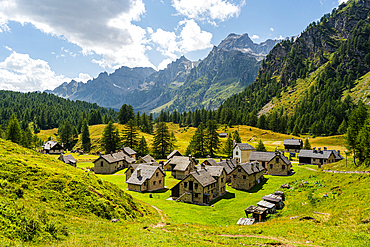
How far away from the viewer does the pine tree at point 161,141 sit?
10131 centimetres

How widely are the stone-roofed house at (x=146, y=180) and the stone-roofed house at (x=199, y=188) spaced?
7649 mm

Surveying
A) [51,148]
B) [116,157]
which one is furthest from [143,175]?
[51,148]

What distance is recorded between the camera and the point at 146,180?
5362cm

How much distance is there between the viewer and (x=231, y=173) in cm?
6000

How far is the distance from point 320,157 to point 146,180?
66.9 metres

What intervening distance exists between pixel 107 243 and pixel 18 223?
21.2 feet

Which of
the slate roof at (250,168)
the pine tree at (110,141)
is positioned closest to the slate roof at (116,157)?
the pine tree at (110,141)

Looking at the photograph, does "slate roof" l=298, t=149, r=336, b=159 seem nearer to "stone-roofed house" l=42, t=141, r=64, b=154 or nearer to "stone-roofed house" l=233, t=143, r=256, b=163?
"stone-roofed house" l=233, t=143, r=256, b=163

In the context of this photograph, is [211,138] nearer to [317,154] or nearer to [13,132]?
[317,154]

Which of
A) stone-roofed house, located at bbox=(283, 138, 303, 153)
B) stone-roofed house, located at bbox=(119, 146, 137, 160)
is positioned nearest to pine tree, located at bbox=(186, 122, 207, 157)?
stone-roofed house, located at bbox=(119, 146, 137, 160)

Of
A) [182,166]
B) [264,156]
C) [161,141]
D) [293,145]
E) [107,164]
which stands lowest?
[107,164]

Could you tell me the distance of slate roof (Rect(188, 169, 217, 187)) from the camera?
47.0 m

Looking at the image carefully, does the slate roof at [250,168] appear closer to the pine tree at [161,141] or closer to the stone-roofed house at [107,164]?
the stone-roofed house at [107,164]

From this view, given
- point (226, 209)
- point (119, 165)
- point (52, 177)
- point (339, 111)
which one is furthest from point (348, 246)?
point (339, 111)
